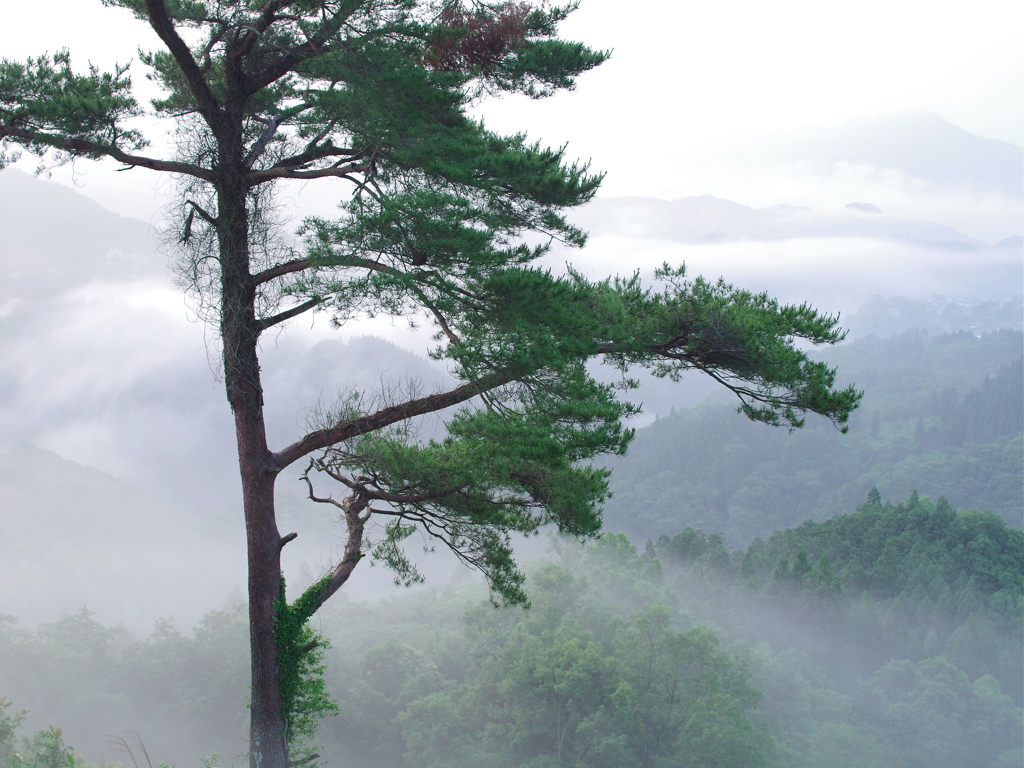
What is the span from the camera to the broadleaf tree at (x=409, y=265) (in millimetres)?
6059

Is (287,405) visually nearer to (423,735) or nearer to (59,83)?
(423,735)

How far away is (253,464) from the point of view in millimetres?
6973

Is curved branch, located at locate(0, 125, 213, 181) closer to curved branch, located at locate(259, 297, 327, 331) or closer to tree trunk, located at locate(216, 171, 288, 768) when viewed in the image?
tree trunk, located at locate(216, 171, 288, 768)

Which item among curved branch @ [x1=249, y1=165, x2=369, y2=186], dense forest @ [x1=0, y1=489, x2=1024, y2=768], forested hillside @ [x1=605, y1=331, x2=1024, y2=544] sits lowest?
dense forest @ [x1=0, y1=489, x2=1024, y2=768]

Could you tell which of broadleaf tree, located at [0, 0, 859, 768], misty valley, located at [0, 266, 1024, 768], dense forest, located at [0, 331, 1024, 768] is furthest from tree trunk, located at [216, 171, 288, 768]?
dense forest, located at [0, 331, 1024, 768]

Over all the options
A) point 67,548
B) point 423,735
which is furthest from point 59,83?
point 67,548

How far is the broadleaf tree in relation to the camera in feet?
19.9

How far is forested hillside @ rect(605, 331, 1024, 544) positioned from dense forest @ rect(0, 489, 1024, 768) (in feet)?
153

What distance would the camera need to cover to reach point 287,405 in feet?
351

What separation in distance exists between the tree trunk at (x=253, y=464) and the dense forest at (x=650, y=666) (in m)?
24.0

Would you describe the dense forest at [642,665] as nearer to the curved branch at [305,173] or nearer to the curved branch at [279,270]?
the curved branch at [279,270]

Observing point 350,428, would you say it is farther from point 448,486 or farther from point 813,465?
point 813,465

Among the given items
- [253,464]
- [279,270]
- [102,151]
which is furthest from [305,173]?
[253,464]

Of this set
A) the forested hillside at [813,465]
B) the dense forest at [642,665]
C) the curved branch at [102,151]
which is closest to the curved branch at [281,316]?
the curved branch at [102,151]
